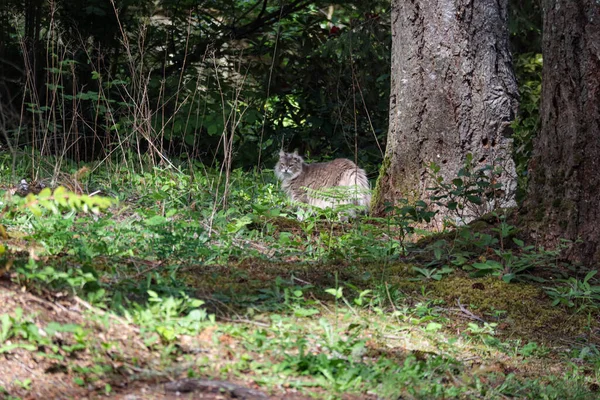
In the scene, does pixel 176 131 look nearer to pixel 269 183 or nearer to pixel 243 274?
pixel 269 183

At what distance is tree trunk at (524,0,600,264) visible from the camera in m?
4.95

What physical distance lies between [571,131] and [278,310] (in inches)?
93.9

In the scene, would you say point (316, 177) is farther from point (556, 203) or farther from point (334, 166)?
point (556, 203)

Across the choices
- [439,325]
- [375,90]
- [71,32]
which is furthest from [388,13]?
[439,325]

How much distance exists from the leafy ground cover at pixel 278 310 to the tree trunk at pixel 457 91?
0.96 metres

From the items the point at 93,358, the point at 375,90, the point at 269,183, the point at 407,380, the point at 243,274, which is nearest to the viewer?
the point at 93,358

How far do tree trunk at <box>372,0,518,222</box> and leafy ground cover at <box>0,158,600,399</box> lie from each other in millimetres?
956

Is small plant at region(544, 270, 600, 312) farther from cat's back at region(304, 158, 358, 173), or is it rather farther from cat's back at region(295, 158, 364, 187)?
cat's back at region(304, 158, 358, 173)

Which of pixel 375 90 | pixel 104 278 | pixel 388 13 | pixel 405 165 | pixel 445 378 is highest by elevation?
pixel 388 13

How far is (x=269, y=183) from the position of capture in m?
8.45

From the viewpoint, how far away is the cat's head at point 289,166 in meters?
8.34

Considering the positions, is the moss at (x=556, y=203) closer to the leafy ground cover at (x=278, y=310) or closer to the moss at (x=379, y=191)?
the leafy ground cover at (x=278, y=310)

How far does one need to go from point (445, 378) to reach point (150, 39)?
307 inches

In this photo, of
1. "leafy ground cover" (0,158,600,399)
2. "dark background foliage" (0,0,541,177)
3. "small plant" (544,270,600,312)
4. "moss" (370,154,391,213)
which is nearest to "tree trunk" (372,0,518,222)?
Answer: "moss" (370,154,391,213)
